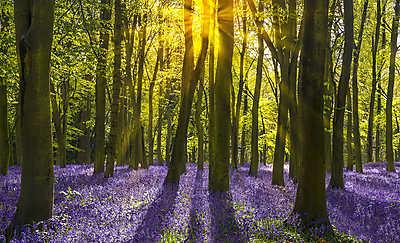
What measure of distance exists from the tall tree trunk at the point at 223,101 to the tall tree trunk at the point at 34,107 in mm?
5526

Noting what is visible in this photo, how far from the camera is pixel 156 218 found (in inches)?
279

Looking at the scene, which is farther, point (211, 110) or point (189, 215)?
point (211, 110)

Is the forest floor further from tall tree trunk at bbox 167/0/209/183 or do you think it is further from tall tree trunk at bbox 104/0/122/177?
tall tree trunk at bbox 104/0/122/177

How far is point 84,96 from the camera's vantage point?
34281mm

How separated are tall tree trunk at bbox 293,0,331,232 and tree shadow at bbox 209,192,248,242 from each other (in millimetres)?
1332

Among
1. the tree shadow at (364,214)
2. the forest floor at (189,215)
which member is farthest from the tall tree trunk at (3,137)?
the tree shadow at (364,214)

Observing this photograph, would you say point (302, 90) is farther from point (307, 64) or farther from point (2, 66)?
point (2, 66)

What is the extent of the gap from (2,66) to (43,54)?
692 cm

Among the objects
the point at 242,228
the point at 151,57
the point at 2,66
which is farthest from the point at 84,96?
the point at 242,228

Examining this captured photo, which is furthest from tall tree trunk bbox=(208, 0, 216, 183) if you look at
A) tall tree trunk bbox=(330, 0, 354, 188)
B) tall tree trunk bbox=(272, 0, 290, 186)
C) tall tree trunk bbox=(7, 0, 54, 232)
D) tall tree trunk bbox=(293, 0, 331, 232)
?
tall tree trunk bbox=(7, 0, 54, 232)

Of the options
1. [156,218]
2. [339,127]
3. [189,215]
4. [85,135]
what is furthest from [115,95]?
[85,135]

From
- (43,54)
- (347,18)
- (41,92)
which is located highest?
(347,18)

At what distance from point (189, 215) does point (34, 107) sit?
3338 millimetres

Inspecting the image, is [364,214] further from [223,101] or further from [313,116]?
[223,101]
